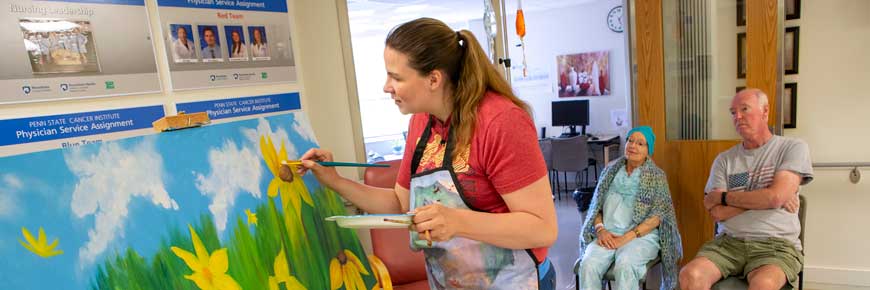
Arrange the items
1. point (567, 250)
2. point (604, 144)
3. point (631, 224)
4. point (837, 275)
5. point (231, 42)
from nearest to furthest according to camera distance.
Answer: point (231, 42) < point (631, 224) < point (837, 275) < point (567, 250) < point (604, 144)

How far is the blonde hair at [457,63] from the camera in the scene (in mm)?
1052

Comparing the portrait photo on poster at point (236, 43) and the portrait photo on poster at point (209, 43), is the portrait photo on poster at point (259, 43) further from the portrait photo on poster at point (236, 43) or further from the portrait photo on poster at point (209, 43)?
the portrait photo on poster at point (209, 43)

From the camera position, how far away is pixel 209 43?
1.93 m

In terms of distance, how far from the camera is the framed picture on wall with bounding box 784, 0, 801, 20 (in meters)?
2.67

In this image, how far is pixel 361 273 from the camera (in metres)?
1.50

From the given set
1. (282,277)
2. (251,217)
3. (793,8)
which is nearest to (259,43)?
(251,217)

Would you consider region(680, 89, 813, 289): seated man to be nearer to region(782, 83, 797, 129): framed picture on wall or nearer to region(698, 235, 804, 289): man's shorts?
region(698, 235, 804, 289): man's shorts

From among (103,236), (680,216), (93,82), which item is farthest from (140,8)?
(680,216)

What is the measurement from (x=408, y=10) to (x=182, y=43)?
3.78 metres

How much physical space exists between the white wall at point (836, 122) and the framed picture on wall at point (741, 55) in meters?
0.25

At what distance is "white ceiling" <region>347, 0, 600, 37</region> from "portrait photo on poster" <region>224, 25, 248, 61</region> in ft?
7.71

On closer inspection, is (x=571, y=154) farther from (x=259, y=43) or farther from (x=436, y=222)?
(x=436, y=222)

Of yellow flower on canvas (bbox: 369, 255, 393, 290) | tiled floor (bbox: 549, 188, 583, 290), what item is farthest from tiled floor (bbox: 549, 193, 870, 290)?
yellow flower on canvas (bbox: 369, 255, 393, 290)

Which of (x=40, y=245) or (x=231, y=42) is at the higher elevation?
(x=231, y=42)
